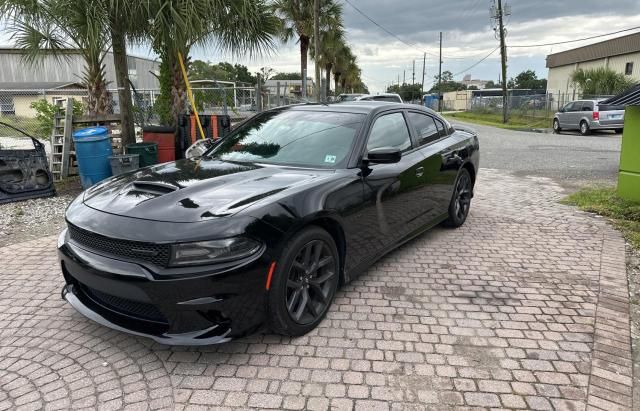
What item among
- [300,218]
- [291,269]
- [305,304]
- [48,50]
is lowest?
[305,304]

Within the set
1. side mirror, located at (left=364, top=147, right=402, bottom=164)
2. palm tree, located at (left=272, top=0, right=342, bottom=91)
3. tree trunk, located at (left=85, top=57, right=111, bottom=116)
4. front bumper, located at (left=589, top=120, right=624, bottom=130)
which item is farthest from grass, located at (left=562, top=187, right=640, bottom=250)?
palm tree, located at (left=272, top=0, right=342, bottom=91)

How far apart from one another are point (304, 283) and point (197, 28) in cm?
606

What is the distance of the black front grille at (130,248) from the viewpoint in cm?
259

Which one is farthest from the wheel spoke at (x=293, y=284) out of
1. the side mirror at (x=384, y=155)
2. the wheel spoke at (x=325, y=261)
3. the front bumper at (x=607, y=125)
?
the front bumper at (x=607, y=125)

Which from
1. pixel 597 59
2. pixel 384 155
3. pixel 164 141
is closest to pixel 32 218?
pixel 164 141

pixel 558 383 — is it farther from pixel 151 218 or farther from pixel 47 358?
pixel 47 358

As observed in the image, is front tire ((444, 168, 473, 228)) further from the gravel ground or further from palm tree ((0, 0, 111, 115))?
palm tree ((0, 0, 111, 115))

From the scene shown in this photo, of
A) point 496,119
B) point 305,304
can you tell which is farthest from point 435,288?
point 496,119

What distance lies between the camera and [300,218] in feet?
9.73

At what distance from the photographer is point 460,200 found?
19.0 feet

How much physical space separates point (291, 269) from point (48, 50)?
8.00 metres

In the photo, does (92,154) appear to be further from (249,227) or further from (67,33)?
(249,227)

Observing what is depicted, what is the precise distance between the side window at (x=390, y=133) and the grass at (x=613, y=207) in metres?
2.89

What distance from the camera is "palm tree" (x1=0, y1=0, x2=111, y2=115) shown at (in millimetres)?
7070
